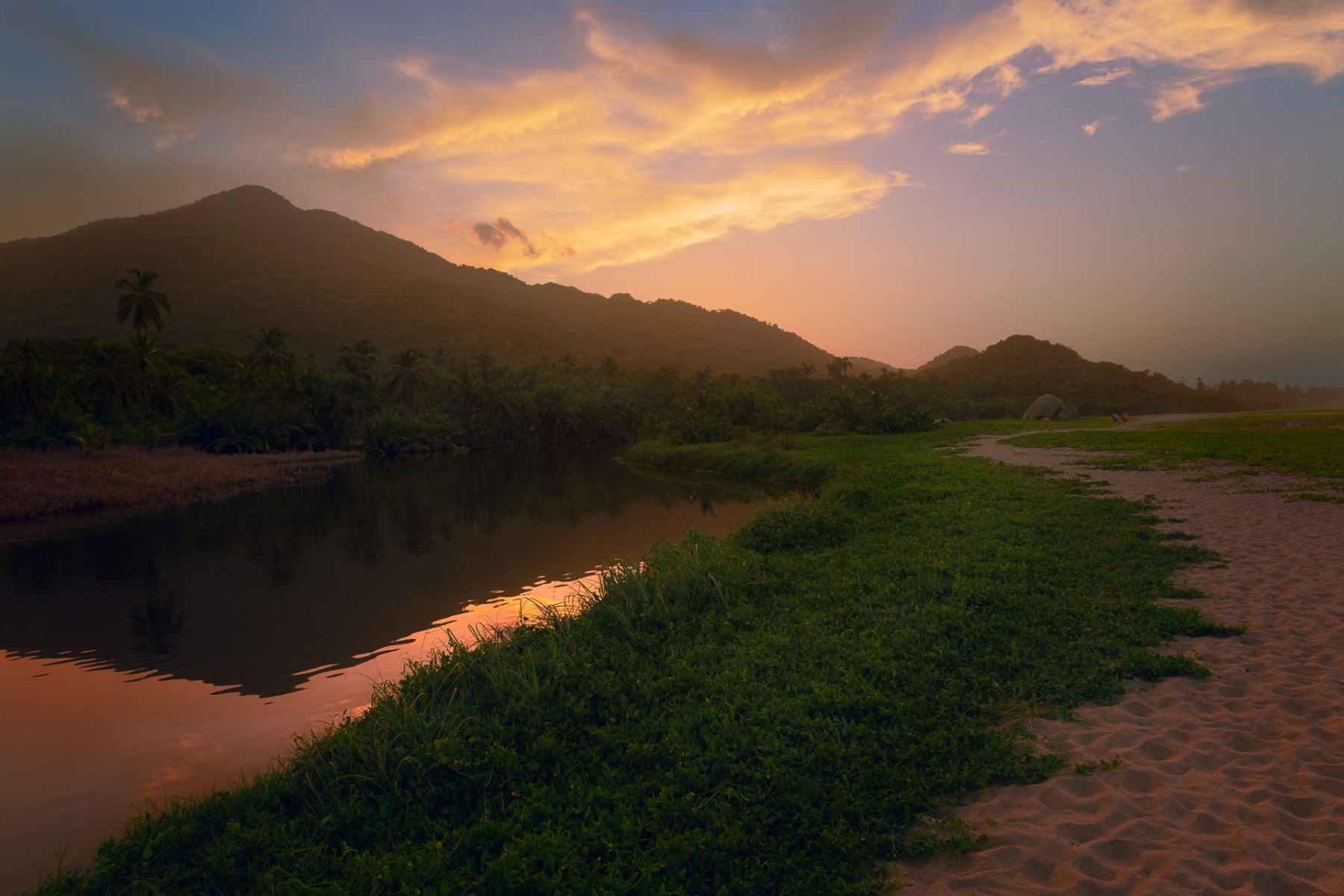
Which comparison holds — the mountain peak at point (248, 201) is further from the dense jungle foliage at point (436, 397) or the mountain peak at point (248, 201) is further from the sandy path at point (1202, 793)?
the sandy path at point (1202, 793)

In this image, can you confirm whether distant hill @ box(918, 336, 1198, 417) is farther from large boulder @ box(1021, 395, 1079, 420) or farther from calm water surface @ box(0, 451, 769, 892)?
calm water surface @ box(0, 451, 769, 892)

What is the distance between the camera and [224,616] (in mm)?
13570

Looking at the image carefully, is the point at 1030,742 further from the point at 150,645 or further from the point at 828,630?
the point at 150,645

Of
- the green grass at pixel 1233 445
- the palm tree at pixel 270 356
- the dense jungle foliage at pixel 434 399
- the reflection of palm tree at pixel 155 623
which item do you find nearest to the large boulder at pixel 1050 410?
the dense jungle foliage at pixel 434 399

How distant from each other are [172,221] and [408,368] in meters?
135

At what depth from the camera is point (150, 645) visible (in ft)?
38.9

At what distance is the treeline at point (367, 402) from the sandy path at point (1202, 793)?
131ft

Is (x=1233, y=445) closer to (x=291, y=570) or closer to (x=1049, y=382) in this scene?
(x=291, y=570)

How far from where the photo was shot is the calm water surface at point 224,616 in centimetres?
749

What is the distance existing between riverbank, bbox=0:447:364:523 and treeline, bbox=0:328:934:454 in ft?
14.7

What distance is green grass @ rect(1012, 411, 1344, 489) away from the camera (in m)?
Answer: 18.8

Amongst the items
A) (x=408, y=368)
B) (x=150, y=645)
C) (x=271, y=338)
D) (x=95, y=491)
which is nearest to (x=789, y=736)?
(x=150, y=645)

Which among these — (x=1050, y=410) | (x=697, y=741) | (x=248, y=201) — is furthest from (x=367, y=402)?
(x=248, y=201)

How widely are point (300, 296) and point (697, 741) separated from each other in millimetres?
161486
